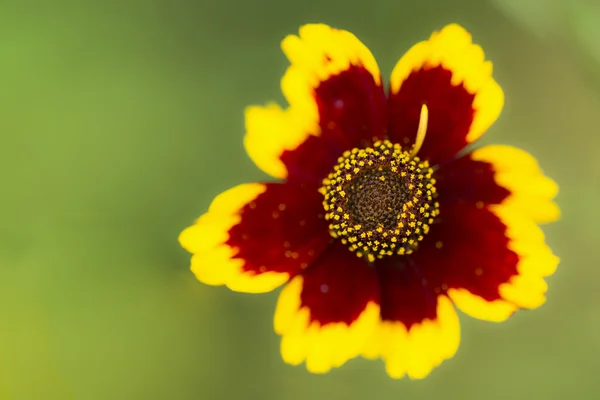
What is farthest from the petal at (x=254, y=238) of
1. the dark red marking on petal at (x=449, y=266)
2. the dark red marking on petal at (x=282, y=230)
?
the dark red marking on petal at (x=449, y=266)

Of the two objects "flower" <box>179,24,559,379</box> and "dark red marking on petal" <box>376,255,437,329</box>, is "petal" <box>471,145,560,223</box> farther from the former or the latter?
"dark red marking on petal" <box>376,255,437,329</box>

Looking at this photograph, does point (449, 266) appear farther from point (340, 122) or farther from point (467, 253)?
point (340, 122)

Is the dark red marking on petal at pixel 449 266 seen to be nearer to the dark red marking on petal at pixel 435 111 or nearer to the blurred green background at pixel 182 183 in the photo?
the dark red marking on petal at pixel 435 111

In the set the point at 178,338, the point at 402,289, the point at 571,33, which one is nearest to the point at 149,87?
the point at 178,338

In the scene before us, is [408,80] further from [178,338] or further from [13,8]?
[13,8]

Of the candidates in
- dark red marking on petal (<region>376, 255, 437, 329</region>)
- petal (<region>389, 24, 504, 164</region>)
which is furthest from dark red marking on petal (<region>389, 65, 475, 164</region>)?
dark red marking on petal (<region>376, 255, 437, 329</region>)

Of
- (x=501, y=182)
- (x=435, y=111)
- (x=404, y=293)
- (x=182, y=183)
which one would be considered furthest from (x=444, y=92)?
(x=182, y=183)
